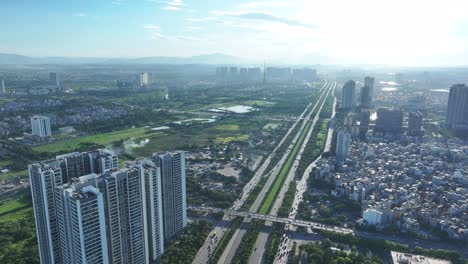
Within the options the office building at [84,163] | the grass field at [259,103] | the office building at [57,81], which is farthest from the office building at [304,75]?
→ the office building at [84,163]

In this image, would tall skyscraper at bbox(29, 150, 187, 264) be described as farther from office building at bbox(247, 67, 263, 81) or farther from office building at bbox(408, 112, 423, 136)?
office building at bbox(247, 67, 263, 81)

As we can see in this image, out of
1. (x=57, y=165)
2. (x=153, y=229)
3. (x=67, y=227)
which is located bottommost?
(x=153, y=229)

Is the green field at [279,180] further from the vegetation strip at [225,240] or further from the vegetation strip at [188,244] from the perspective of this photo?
the vegetation strip at [188,244]

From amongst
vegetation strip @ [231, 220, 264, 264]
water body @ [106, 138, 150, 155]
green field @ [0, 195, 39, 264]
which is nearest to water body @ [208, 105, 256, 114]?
water body @ [106, 138, 150, 155]

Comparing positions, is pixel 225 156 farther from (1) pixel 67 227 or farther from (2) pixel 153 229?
(1) pixel 67 227

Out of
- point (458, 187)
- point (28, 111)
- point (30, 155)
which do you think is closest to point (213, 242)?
point (458, 187)

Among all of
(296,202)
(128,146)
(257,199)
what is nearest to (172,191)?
(257,199)
